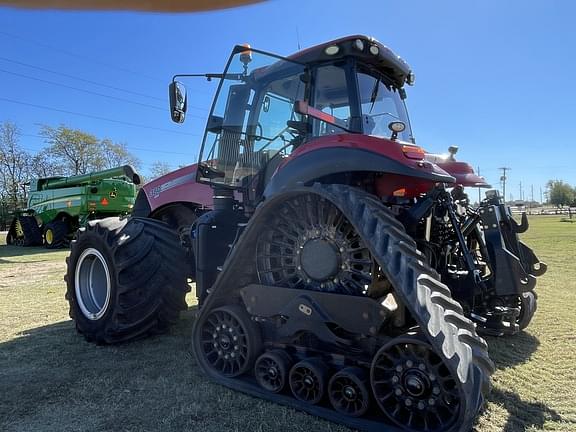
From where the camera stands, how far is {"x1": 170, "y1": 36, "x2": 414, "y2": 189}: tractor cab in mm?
3654

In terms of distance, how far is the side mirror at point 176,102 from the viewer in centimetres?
436

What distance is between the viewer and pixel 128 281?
171 inches

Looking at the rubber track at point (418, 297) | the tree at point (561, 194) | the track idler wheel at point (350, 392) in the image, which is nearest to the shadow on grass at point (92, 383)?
the rubber track at point (418, 297)

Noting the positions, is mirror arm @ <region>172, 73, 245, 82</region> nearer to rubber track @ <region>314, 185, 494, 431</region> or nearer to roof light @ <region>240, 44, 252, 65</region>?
roof light @ <region>240, 44, 252, 65</region>

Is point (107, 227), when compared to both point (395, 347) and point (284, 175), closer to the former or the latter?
point (284, 175)

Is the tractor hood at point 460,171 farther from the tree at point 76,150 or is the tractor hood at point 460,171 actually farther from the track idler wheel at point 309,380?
the tree at point 76,150

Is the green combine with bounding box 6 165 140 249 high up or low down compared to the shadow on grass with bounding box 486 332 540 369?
up

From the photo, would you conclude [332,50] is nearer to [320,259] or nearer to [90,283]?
[320,259]

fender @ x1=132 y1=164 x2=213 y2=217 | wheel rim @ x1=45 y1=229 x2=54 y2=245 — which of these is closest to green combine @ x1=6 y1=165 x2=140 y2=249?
wheel rim @ x1=45 y1=229 x2=54 y2=245

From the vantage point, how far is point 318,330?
304 centimetres

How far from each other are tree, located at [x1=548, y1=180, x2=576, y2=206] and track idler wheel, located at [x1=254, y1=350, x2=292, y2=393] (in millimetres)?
94381

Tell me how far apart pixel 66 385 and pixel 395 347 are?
2544 mm

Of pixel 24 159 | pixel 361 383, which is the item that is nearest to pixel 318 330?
pixel 361 383

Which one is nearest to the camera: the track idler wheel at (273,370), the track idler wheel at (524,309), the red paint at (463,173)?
the track idler wheel at (273,370)
